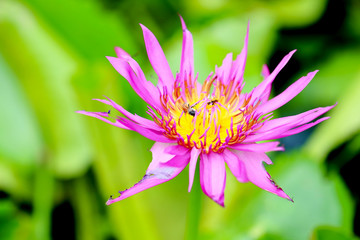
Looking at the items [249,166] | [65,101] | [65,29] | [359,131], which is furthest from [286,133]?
[65,29]

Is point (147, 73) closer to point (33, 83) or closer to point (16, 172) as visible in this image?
point (33, 83)

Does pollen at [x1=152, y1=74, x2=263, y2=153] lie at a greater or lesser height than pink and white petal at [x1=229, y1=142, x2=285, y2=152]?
lesser

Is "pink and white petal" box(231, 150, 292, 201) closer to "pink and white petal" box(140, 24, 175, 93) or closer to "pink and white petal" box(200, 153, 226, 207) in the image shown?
"pink and white petal" box(200, 153, 226, 207)

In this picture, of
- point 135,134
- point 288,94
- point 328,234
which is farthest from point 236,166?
point 135,134

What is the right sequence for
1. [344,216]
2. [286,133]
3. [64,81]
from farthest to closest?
1. [64,81]
2. [344,216]
3. [286,133]

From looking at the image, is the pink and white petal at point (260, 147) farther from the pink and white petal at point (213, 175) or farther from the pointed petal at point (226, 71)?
the pointed petal at point (226, 71)

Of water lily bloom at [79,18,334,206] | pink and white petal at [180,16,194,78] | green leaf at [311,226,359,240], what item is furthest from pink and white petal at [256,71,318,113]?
green leaf at [311,226,359,240]

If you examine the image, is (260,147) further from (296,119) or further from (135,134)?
(135,134)
